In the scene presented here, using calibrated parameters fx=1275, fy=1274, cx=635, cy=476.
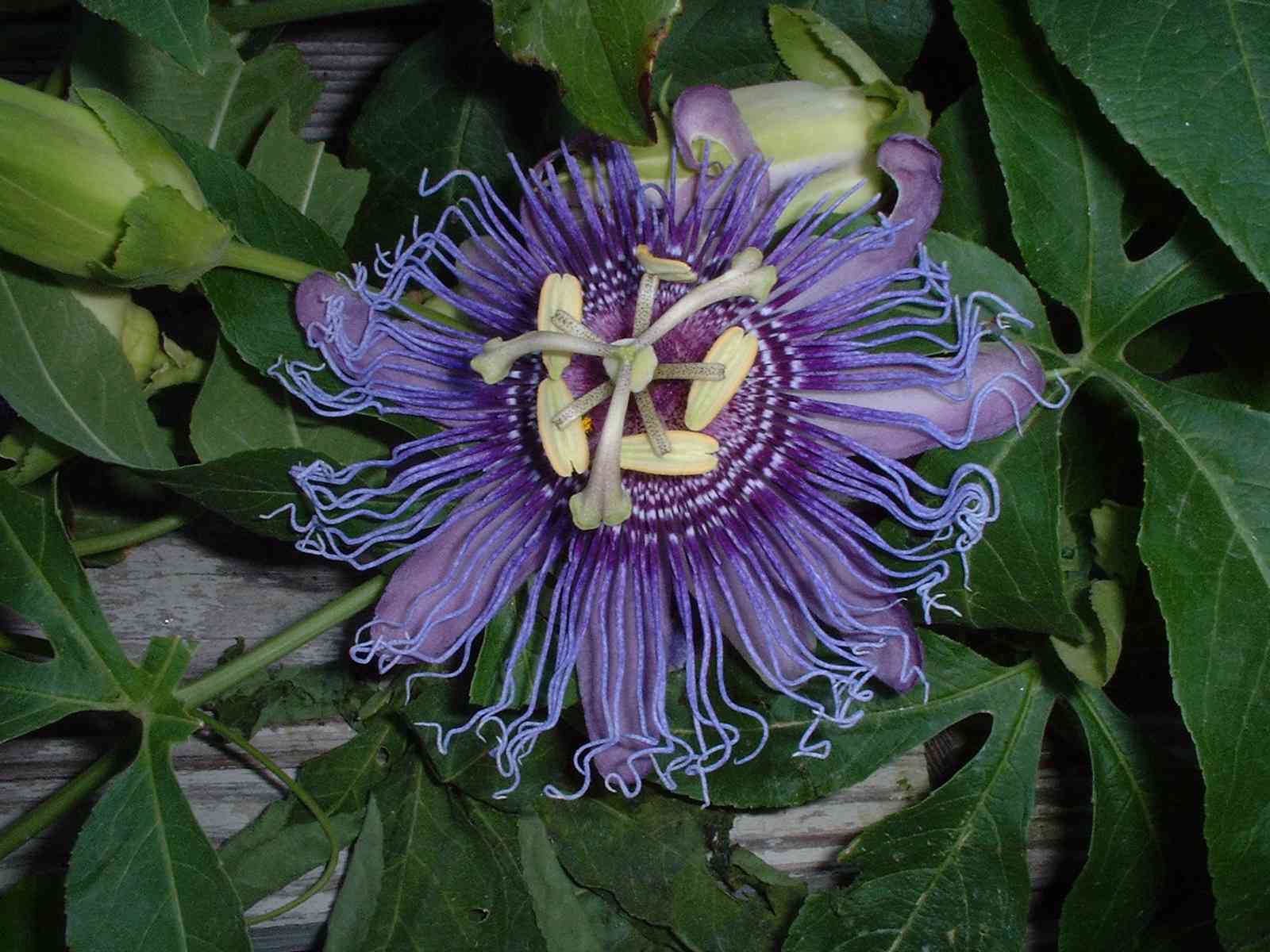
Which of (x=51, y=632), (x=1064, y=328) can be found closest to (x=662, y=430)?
(x=1064, y=328)

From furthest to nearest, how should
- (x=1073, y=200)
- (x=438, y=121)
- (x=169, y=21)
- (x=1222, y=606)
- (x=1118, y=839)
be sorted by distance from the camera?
1. (x=438, y=121)
2. (x=1118, y=839)
3. (x=1073, y=200)
4. (x=1222, y=606)
5. (x=169, y=21)

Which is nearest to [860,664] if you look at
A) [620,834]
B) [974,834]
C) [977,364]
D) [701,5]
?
[977,364]

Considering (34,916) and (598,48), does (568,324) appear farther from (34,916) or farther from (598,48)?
(34,916)

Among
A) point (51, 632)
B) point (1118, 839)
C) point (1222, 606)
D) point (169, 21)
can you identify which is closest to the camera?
point (169, 21)

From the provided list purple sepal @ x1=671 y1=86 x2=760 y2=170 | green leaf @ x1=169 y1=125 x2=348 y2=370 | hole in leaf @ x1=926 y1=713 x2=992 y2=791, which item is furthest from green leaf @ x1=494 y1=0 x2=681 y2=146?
hole in leaf @ x1=926 y1=713 x2=992 y2=791

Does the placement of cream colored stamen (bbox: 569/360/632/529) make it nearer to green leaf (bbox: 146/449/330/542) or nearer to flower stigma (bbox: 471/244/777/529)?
flower stigma (bbox: 471/244/777/529)

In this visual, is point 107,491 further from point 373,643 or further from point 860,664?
point 860,664

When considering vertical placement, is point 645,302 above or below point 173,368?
above
